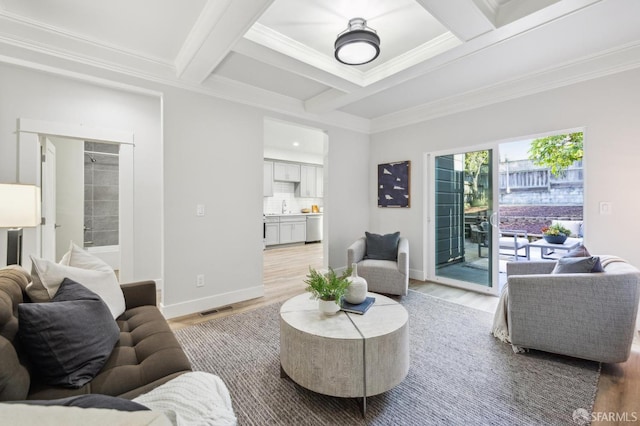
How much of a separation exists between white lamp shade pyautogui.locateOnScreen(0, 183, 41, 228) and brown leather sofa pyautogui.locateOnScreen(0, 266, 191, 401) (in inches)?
27.1

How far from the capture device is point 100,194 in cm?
469

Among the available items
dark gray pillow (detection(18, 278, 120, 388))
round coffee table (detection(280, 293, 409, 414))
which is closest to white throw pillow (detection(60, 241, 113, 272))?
dark gray pillow (detection(18, 278, 120, 388))

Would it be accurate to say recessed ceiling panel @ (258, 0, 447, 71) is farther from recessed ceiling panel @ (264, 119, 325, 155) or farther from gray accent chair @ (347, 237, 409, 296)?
recessed ceiling panel @ (264, 119, 325, 155)

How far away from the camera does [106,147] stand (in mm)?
4707

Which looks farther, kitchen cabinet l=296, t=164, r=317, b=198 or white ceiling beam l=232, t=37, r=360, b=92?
kitchen cabinet l=296, t=164, r=317, b=198

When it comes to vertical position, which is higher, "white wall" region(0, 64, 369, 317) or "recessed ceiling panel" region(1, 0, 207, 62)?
"recessed ceiling panel" region(1, 0, 207, 62)

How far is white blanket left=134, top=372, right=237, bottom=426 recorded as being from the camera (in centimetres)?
96

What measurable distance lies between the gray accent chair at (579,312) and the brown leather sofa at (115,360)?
8.04ft

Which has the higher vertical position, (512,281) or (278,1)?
(278,1)

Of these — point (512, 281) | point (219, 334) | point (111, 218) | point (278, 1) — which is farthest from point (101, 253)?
point (512, 281)

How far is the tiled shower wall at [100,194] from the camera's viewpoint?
4.58 meters

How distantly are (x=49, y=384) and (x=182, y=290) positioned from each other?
199cm

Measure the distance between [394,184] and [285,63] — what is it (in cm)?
270

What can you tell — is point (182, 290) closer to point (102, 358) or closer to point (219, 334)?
point (219, 334)
